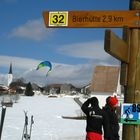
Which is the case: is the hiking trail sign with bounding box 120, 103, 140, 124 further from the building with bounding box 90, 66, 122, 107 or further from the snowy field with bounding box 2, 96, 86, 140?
the building with bounding box 90, 66, 122, 107

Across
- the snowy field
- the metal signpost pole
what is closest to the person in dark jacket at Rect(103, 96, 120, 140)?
the metal signpost pole

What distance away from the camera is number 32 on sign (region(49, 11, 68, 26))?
607 cm

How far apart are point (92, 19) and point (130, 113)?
130 centimetres

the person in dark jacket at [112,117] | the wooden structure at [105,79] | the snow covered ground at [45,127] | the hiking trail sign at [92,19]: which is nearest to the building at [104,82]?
the wooden structure at [105,79]

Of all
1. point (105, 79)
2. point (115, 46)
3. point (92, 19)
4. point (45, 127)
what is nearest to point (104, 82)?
point (105, 79)

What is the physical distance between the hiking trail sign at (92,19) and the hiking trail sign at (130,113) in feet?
3.31

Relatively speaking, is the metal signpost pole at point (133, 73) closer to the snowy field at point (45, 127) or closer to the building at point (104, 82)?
the snowy field at point (45, 127)

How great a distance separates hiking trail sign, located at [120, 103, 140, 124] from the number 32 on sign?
1319mm

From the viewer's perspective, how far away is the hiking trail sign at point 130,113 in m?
5.92

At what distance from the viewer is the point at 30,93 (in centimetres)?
11619

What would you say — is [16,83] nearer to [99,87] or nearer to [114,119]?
[99,87]

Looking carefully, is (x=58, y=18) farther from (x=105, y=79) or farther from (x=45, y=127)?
(x=105, y=79)

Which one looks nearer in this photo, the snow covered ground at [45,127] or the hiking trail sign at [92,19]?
the hiking trail sign at [92,19]

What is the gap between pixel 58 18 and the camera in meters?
6.10
